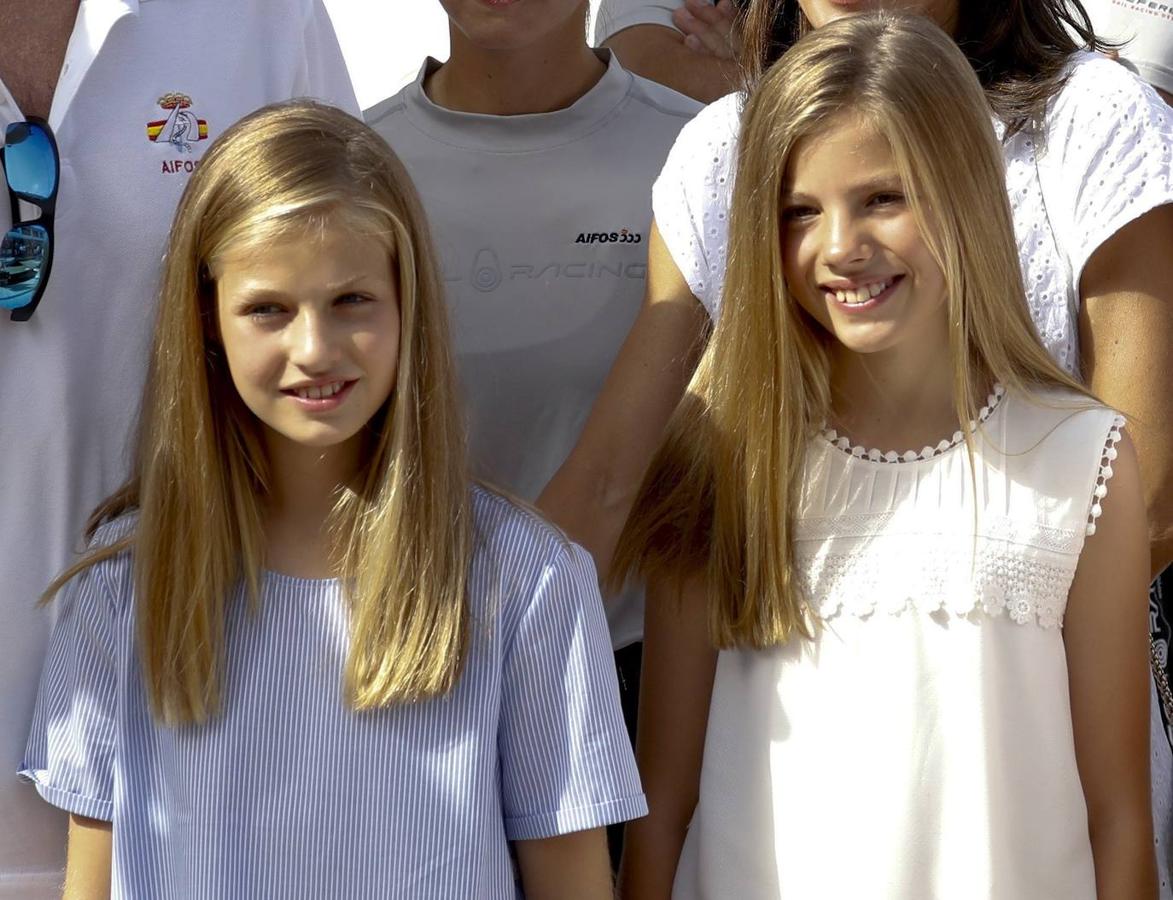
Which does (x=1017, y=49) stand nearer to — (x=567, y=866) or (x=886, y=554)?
(x=886, y=554)

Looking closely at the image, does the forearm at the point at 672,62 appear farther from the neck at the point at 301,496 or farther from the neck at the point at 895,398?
the neck at the point at 301,496

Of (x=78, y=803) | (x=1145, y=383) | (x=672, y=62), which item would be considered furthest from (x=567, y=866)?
(x=672, y=62)

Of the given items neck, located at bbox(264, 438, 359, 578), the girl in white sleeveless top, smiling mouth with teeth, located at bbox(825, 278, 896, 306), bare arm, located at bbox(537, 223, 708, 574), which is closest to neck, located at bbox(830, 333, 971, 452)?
the girl in white sleeveless top

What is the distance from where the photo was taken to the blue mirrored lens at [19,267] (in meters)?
1.95

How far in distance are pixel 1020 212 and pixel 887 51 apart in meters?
0.27

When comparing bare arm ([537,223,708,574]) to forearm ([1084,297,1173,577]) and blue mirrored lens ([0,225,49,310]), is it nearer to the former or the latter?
forearm ([1084,297,1173,577])

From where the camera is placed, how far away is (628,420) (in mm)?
2225

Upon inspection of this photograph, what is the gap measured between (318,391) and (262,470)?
0.16 meters

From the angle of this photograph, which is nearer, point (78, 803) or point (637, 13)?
point (78, 803)

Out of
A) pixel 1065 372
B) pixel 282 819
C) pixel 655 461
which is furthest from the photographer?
pixel 655 461

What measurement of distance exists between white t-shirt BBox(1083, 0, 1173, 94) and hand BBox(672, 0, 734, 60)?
0.69 m

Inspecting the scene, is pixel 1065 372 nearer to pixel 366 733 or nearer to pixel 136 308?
pixel 366 733

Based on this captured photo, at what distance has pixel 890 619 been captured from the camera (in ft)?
6.44

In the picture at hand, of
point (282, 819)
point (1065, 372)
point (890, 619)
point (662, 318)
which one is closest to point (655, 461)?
point (662, 318)
